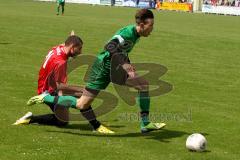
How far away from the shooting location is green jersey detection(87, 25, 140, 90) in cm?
1003

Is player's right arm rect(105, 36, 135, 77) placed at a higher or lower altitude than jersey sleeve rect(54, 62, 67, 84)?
higher

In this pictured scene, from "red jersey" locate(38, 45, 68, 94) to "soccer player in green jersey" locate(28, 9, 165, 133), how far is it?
362mm

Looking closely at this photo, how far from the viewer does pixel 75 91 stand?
35.9ft

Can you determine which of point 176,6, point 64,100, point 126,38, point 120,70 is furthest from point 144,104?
point 176,6

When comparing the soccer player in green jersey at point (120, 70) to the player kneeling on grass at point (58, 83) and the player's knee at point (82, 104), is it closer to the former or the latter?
the player's knee at point (82, 104)

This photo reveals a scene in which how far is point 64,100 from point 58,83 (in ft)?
1.22

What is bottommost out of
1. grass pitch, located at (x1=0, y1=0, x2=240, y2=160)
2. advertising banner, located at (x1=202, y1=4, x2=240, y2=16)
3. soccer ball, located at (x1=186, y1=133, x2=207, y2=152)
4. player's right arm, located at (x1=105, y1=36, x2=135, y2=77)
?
advertising banner, located at (x1=202, y1=4, x2=240, y2=16)

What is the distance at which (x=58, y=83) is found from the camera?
10.7 meters

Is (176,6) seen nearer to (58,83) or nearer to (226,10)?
(226,10)

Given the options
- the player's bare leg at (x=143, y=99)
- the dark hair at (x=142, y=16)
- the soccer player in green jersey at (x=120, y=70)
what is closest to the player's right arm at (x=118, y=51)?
the soccer player in green jersey at (x=120, y=70)

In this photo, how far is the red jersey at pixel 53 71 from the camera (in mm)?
10555

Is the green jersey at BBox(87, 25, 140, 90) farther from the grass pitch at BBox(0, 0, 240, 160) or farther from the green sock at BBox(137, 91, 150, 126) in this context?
the grass pitch at BBox(0, 0, 240, 160)

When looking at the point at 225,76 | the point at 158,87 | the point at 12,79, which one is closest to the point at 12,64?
the point at 12,79

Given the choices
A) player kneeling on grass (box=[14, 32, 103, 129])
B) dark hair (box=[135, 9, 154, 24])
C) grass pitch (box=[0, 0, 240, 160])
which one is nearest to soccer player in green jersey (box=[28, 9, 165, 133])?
dark hair (box=[135, 9, 154, 24])
